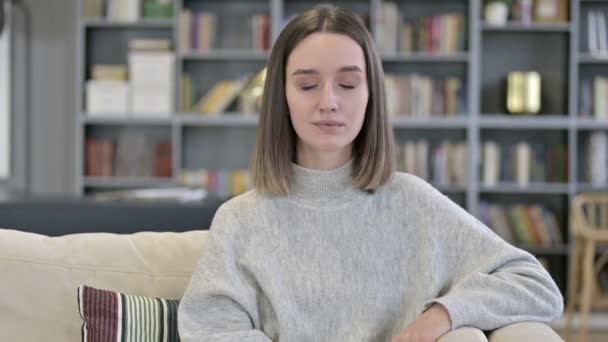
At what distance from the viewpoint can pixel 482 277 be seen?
1708 mm

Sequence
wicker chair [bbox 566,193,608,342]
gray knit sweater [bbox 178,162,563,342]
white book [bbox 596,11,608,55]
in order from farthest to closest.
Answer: white book [bbox 596,11,608,55]
wicker chair [bbox 566,193,608,342]
gray knit sweater [bbox 178,162,563,342]

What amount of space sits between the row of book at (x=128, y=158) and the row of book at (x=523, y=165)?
1.84m

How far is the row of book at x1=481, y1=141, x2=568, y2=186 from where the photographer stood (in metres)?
5.36

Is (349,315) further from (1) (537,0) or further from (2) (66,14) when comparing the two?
(2) (66,14)

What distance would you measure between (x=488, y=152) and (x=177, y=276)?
3.65 meters

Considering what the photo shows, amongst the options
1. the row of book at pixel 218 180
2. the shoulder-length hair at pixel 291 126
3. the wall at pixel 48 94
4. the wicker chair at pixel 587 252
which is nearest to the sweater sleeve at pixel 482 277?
the shoulder-length hair at pixel 291 126

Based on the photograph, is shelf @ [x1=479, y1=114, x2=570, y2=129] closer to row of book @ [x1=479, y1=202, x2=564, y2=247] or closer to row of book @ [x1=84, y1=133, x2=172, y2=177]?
row of book @ [x1=479, y1=202, x2=564, y2=247]

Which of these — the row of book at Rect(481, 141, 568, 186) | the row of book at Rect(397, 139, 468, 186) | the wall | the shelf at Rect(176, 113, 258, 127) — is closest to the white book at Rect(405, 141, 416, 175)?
the row of book at Rect(397, 139, 468, 186)

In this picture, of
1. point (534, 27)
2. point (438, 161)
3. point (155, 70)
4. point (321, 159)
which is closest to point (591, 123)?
point (534, 27)

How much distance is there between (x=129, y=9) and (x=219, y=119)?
2.71 feet

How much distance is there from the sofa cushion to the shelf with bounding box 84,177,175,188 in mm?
3456

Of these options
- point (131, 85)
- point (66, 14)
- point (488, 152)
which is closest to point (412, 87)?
point (488, 152)

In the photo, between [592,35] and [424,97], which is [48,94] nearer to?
[424,97]

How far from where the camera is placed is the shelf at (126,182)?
5.46 meters
